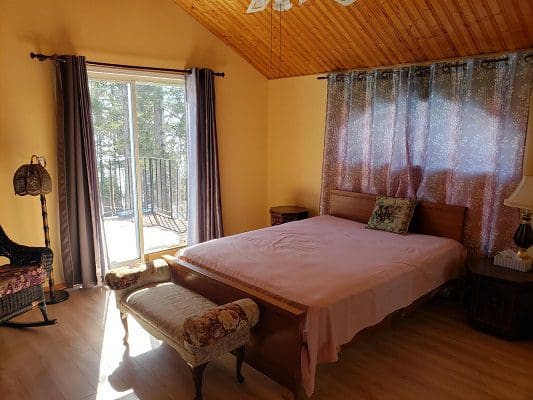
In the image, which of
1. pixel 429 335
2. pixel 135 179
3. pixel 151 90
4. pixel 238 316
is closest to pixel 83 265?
pixel 135 179

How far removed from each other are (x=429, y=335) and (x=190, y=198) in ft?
9.48

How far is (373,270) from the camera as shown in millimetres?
2744

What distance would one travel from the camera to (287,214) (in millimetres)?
4727

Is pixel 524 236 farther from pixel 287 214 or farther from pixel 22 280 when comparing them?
pixel 22 280

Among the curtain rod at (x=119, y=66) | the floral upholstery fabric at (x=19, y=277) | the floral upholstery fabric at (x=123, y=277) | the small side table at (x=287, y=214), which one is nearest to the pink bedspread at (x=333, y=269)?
the floral upholstery fabric at (x=123, y=277)

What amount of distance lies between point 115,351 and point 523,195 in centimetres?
318

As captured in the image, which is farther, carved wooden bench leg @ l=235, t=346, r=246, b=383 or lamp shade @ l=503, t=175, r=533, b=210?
lamp shade @ l=503, t=175, r=533, b=210

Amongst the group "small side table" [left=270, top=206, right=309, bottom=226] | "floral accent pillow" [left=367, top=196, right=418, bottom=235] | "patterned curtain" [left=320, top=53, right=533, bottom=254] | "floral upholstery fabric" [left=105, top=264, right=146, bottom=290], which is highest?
"patterned curtain" [left=320, top=53, right=533, bottom=254]

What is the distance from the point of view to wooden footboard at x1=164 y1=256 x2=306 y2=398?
2178 mm

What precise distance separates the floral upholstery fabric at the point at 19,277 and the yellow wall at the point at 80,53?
27.1 inches

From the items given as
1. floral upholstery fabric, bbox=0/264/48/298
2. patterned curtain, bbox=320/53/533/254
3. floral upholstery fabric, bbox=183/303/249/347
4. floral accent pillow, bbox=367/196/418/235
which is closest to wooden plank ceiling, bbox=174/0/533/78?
patterned curtain, bbox=320/53/533/254

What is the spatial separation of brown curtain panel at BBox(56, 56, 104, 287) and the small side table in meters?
1.98

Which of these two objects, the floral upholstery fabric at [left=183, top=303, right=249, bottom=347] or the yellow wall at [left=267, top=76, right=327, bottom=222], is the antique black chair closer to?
the floral upholstery fabric at [left=183, top=303, right=249, bottom=347]

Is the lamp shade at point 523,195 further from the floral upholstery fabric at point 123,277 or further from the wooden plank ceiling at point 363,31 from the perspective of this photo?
the floral upholstery fabric at point 123,277
